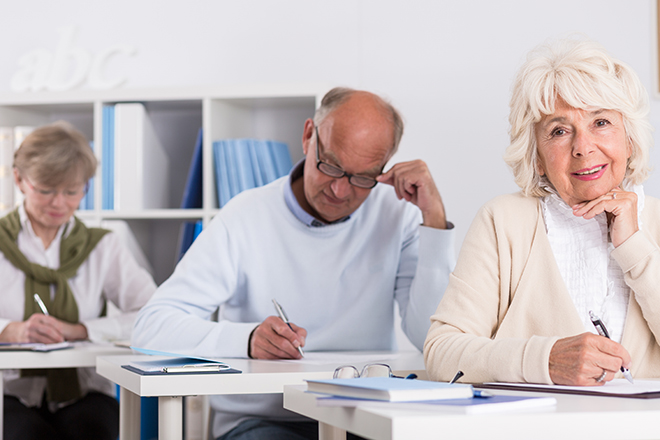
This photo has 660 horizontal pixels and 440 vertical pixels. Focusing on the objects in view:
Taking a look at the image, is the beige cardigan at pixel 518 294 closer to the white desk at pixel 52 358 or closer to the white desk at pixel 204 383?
the white desk at pixel 204 383

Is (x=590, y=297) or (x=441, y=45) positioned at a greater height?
(x=441, y=45)

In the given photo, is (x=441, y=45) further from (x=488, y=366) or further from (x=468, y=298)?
(x=488, y=366)

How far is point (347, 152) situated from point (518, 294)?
660 millimetres

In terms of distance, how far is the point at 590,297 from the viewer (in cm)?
125

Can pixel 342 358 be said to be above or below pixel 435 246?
below

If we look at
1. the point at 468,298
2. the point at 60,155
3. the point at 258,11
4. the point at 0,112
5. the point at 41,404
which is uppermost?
the point at 258,11

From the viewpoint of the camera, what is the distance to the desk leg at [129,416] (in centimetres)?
147

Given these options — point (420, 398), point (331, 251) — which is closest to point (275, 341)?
point (331, 251)

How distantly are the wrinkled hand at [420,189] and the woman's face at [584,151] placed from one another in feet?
1.32

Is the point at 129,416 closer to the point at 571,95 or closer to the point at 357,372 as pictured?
the point at 357,372

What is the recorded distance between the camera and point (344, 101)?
5.93 feet

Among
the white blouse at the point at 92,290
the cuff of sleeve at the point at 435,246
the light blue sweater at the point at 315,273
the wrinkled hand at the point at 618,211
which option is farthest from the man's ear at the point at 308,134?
the white blouse at the point at 92,290

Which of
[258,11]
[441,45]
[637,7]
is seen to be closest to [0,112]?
[258,11]

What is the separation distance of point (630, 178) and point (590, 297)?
0.91 feet
